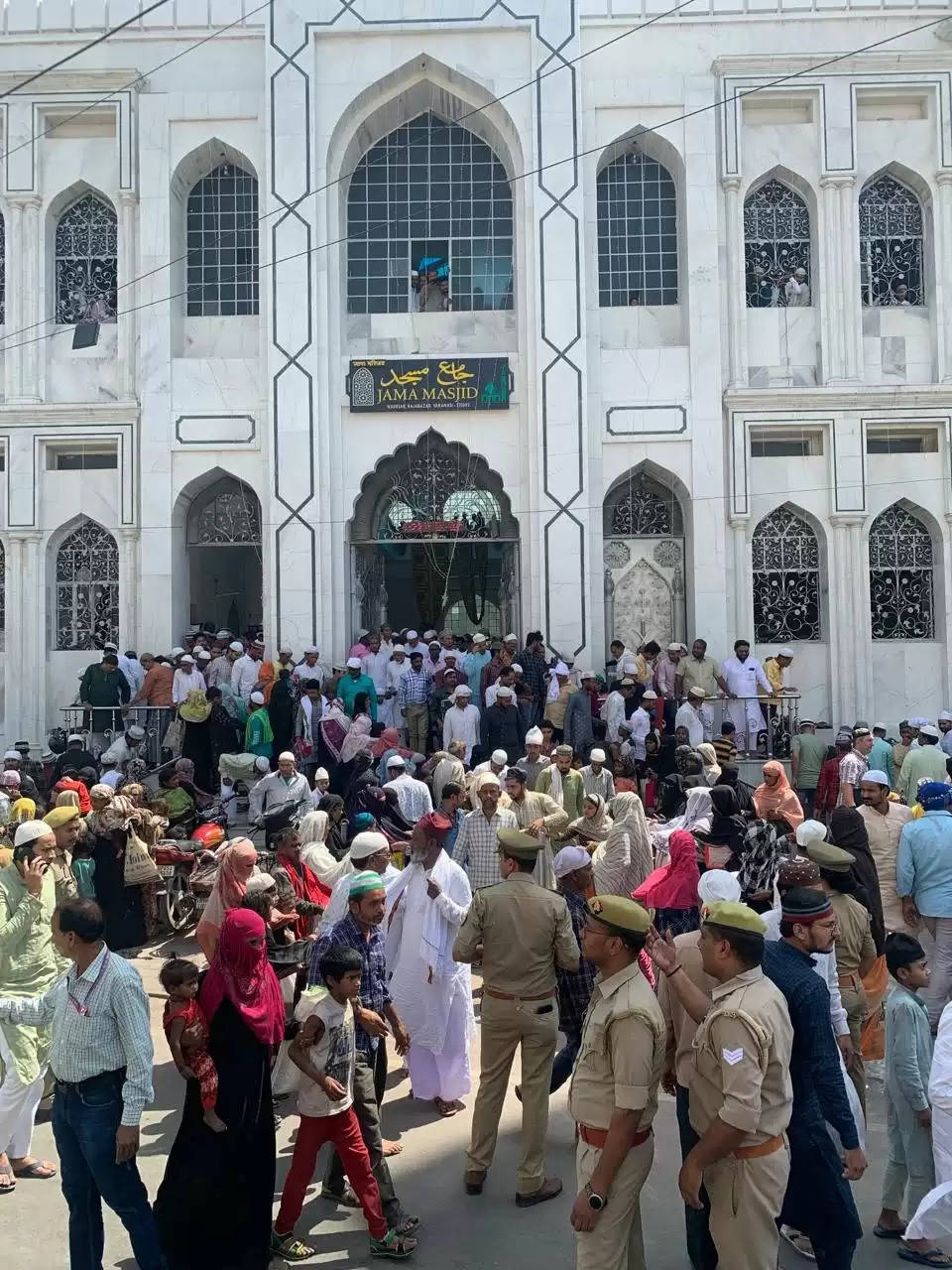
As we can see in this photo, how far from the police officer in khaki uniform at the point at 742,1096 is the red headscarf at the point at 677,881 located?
8.60 feet

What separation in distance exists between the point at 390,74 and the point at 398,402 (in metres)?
4.45

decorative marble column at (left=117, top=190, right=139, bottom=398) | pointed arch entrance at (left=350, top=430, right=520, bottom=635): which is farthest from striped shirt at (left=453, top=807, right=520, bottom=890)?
decorative marble column at (left=117, top=190, right=139, bottom=398)

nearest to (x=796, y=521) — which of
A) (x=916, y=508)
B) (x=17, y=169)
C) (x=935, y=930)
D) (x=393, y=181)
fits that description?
(x=916, y=508)

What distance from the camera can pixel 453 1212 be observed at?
4773 mm

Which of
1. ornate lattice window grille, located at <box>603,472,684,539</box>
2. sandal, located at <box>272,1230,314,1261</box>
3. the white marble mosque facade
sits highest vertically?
the white marble mosque facade

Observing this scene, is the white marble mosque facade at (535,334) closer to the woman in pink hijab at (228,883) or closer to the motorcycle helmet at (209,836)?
the motorcycle helmet at (209,836)

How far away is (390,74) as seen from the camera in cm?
A: 1611

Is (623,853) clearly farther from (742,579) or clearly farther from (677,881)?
(742,579)

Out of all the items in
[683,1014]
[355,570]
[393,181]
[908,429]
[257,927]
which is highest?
[393,181]

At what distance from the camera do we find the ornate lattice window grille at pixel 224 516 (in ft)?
54.9

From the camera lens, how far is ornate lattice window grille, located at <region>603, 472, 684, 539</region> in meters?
16.5

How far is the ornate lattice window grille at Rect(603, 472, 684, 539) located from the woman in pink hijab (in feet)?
38.7

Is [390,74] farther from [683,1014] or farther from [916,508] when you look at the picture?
[683,1014]

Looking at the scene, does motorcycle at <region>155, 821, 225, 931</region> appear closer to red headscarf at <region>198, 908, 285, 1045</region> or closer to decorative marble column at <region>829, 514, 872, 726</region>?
red headscarf at <region>198, 908, 285, 1045</region>
